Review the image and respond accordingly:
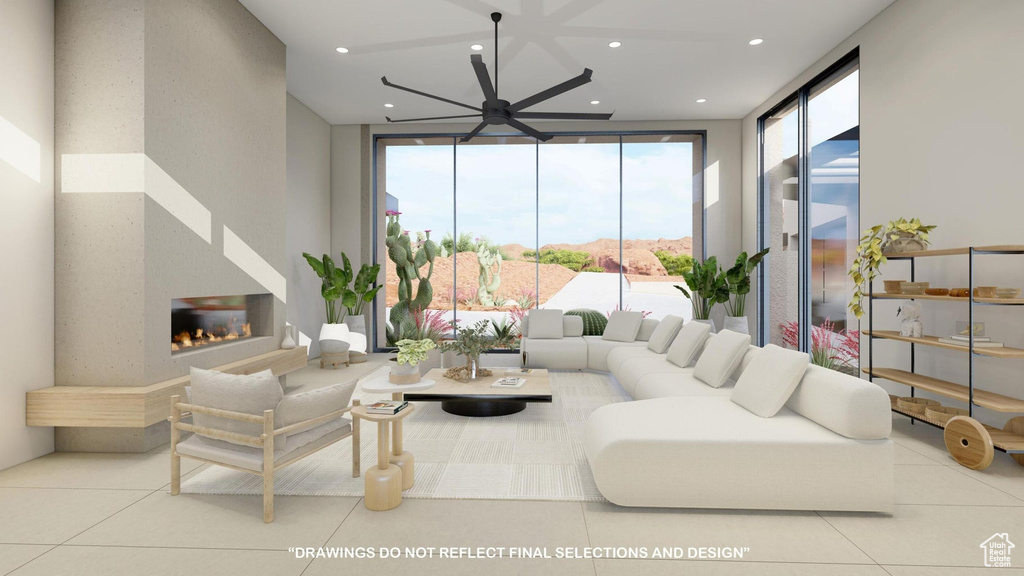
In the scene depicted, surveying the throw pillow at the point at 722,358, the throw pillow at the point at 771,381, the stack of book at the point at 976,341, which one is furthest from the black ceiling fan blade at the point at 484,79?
the stack of book at the point at 976,341

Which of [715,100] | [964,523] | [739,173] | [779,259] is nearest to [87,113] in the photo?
[964,523]

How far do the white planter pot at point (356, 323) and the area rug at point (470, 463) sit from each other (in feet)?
10.1

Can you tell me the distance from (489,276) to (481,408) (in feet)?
13.0

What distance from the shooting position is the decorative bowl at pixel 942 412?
11.5 ft

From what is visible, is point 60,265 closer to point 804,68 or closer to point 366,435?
point 366,435

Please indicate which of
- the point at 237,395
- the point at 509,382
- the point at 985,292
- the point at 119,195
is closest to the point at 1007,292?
the point at 985,292

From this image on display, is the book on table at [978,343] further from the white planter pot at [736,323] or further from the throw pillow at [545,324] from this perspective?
the throw pillow at [545,324]

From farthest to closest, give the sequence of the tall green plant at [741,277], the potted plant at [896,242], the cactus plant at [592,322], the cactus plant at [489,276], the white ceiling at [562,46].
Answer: the cactus plant at [489,276], the cactus plant at [592,322], the tall green plant at [741,277], the white ceiling at [562,46], the potted plant at [896,242]

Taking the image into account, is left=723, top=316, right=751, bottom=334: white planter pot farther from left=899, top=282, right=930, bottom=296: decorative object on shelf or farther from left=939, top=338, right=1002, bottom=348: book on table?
left=939, top=338, right=1002, bottom=348: book on table

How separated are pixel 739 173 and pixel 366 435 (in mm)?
6812

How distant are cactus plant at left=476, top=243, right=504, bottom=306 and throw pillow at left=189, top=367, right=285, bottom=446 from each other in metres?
5.54

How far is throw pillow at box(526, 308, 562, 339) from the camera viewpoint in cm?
645

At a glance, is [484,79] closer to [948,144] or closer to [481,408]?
[481,408]

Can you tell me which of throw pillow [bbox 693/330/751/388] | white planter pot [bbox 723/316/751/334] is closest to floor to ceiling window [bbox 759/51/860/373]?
white planter pot [bbox 723/316/751/334]
